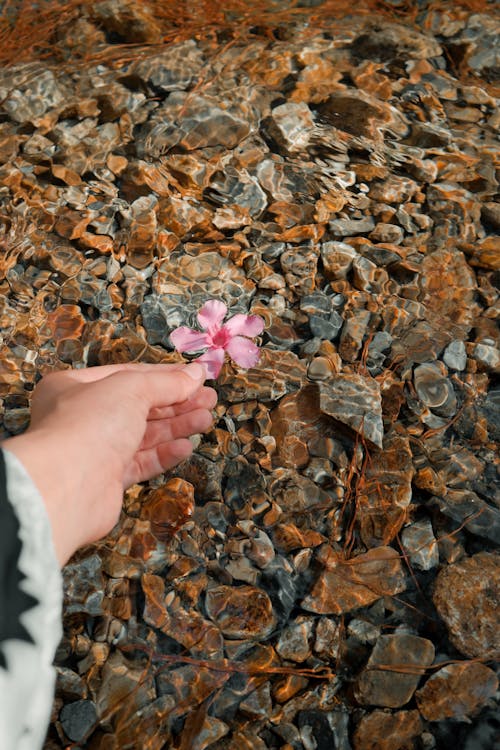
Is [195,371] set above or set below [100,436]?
below

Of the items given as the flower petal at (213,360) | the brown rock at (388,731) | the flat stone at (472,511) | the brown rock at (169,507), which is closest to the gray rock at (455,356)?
the flat stone at (472,511)

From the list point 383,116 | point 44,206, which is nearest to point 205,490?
point 44,206

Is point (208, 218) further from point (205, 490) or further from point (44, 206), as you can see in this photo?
point (205, 490)

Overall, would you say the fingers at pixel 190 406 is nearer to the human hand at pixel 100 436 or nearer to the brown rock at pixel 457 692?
the human hand at pixel 100 436

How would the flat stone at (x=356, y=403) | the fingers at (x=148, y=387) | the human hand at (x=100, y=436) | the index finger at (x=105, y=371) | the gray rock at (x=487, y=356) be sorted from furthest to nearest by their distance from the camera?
the gray rock at (x=487, y=356)
the flat stone at (x=356, y=403)
the index finger at (x=105, y=371)
the fingers at (x=148, y=387)
the human hand at (x=100, y=436)

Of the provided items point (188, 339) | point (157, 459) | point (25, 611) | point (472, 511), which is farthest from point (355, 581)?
point (25, 611)

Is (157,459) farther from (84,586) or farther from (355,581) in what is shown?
(355,581)
